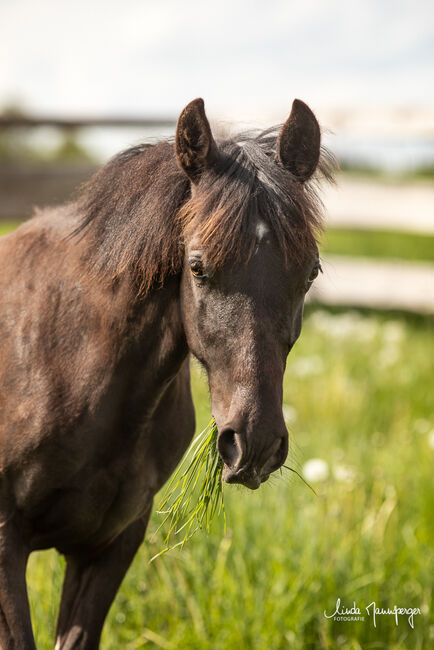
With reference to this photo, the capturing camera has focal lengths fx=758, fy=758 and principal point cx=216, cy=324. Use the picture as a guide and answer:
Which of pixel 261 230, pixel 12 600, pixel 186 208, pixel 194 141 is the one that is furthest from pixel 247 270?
pixel 12 600

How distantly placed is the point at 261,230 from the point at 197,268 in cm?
18

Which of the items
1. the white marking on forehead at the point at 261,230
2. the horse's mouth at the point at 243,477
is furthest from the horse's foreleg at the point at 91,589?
the white marking on forehead at the point at 261,230

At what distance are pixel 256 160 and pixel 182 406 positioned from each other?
869 mm

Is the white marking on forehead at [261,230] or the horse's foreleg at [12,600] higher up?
the white marking on forehead at [261,230]

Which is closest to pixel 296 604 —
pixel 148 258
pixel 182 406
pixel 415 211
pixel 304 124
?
pixel 182 406

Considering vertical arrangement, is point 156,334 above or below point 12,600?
above

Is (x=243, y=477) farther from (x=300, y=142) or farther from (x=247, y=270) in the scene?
(x=300, y=142)

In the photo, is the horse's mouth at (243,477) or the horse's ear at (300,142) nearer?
the horse's mouth at (243,477)

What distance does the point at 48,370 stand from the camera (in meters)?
2.17

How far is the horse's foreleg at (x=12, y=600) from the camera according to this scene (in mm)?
2156

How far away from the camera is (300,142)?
2.03 meters

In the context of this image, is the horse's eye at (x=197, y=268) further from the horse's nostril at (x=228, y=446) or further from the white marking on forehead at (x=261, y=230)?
the horse's nostril at (x=228, y=446)

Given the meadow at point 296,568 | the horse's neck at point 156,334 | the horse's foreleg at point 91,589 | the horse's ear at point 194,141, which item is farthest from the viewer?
the meadow at point 296,568

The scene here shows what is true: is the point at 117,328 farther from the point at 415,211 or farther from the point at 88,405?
the point at 415,211
